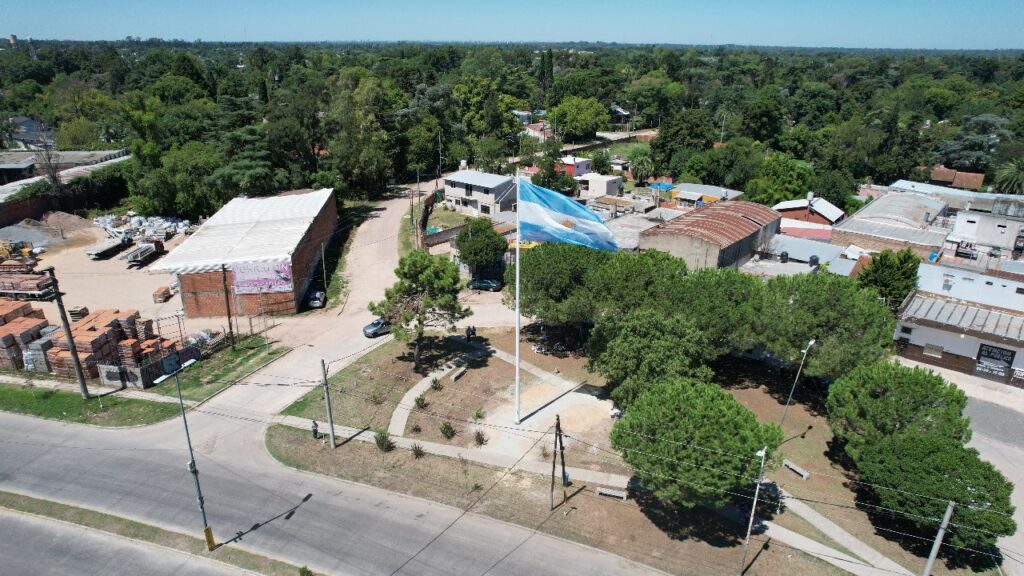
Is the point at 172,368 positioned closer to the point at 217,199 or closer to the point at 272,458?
the point at 272,458

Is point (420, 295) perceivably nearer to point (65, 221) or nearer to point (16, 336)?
point (16, 336)

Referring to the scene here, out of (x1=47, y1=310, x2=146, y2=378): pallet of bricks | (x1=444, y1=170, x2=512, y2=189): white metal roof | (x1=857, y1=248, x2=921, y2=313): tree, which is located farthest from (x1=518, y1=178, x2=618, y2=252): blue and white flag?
(x1=444, y1=170, x2=512, y2=189): white metal roof

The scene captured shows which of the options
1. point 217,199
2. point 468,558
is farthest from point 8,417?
point 217,199

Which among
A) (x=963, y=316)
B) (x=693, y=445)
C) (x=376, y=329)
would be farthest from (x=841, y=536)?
(x=376, y=329)

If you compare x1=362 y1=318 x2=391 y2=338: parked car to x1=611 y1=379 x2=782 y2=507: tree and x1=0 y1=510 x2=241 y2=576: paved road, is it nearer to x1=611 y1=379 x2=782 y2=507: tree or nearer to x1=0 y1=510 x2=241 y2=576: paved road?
x1=0 y1=510 x2=241 y2=576: paved road

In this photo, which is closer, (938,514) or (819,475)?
(938,514)

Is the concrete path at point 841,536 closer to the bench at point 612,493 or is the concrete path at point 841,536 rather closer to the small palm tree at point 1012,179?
the bench at point 612,493
